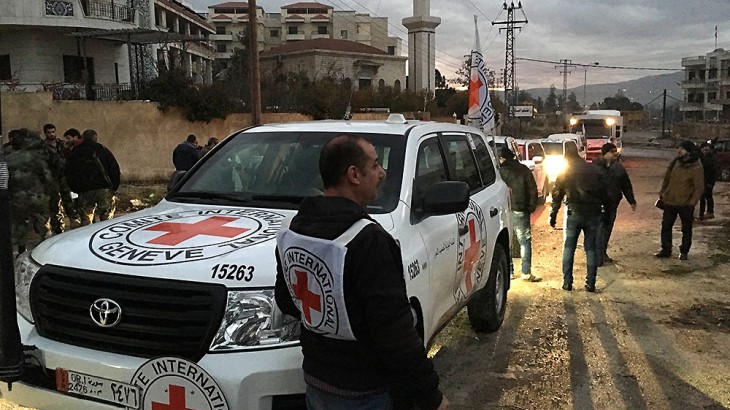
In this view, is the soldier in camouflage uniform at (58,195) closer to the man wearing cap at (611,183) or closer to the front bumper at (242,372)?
the front bumper at (242,372)

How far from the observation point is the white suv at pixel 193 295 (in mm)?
2678

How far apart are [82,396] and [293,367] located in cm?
101

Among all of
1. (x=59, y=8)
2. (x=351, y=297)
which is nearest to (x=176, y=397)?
(x=351, y=297)

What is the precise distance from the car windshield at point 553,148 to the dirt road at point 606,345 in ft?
36.7

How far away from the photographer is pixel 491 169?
6.10 meters

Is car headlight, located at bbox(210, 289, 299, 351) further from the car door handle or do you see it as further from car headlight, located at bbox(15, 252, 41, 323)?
the car door handle

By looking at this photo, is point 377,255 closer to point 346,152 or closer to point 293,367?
point 346,152

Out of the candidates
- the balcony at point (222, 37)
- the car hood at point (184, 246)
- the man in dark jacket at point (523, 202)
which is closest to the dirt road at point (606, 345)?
the man in dark jacket at point (523, 202)

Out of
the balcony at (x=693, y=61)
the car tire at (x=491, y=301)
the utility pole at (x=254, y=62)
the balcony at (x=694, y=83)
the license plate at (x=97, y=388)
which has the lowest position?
the car tire at (x=491, y=301)

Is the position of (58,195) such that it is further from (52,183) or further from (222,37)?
(222,37)

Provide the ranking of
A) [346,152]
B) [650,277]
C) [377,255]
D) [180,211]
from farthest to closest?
1. [650,277]
2. [180,211]
3. [346,152]
4. [377,255]

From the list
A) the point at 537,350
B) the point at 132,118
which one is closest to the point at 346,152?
the point at 537,350

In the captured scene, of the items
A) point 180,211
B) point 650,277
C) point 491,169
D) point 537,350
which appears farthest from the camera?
point 650,277

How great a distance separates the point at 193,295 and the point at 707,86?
10015cm
